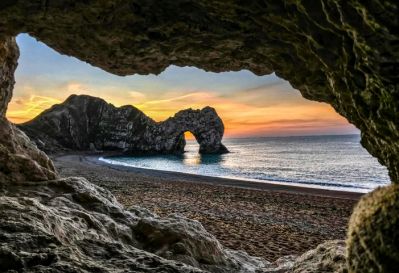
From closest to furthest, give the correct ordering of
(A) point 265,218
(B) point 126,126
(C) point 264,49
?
(C) point 264,49
(A) point 265,218
(B) point 126,126

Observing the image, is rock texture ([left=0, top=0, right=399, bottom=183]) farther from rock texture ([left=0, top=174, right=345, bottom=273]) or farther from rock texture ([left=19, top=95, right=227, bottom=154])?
rock texture ([left=19, top=95, right=227, bottom=154])

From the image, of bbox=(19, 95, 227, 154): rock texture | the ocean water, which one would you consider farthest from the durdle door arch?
bbox=(19, 95, 227, 154): rock texture

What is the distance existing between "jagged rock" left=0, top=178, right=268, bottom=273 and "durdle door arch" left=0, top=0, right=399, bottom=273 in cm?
66

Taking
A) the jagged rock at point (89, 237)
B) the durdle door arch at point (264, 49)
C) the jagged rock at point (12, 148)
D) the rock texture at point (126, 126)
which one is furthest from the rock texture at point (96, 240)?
the rock texture at point (126, 126)

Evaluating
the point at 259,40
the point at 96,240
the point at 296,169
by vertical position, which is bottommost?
the point at 296,169

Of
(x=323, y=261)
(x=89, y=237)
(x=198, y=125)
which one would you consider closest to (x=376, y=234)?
(x=323, y=261)

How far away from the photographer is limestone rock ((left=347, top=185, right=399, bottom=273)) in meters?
3.18

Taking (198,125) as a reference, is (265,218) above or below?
below

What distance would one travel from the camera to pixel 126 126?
411 feet

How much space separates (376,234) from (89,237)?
4428mm

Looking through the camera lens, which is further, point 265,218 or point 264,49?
point 265,218

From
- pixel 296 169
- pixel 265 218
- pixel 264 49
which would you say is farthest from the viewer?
pixel 296 169

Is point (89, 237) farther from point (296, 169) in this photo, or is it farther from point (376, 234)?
point (296, 169)

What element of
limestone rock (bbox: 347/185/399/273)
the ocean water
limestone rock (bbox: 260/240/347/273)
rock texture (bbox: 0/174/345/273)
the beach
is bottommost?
the ocean water
